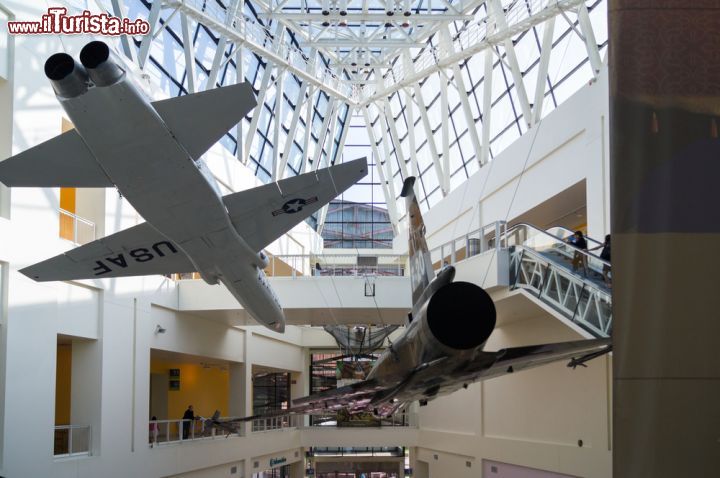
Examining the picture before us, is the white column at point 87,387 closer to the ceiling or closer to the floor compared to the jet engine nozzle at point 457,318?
closer to the floor

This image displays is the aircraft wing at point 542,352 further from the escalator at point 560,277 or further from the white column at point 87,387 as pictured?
the white column at point 87,387

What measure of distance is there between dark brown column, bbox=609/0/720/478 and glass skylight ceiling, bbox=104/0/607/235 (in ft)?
53.2

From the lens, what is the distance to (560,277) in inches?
506

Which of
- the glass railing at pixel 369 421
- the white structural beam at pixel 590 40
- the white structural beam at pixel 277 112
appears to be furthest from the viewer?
the white structural beam at pixel 277 112

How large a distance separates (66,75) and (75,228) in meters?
9.11

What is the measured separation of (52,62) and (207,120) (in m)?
1.95

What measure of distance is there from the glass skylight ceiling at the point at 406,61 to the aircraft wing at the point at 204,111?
480 inches

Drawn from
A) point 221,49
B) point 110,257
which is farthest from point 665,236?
point 221,49

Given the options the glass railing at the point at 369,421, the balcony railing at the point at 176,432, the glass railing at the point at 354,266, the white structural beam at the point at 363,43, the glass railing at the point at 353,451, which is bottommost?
the glass railing at the point at 353,451

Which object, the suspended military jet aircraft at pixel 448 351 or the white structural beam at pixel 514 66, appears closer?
the suspended military jet aircraft at pixel 448 351

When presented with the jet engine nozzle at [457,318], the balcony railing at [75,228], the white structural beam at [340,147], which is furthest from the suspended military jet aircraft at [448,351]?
the white structural beam at [340,147]

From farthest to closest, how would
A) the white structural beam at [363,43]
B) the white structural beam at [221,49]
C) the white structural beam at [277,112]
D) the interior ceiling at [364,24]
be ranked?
the white structural beam at [277,112]
the white structural beam at [363,43]
the interior ceiling at [364,24]
the white structural beam at [221,49]

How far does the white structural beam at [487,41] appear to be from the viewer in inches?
776

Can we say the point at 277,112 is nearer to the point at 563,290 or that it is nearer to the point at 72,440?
the point at 72,440
